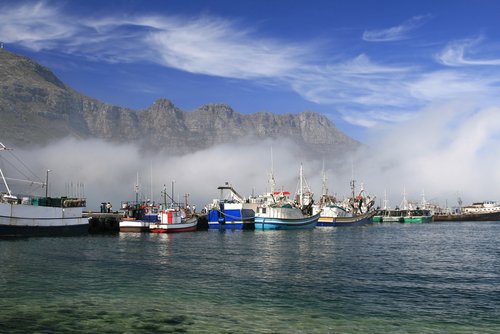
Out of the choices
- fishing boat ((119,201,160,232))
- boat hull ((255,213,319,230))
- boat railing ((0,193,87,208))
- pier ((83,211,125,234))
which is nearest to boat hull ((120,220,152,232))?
fishing boat ((119,201,160,232))

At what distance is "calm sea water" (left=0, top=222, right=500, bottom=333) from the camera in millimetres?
26094

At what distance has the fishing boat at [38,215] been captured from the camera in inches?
3452

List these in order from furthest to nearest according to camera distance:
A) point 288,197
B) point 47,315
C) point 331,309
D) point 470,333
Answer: point 288,197 → point 331,309 → point 47,315 → point 470,333

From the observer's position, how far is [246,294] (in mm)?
35000

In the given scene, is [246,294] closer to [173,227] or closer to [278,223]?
[173,227]

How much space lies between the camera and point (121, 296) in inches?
1320

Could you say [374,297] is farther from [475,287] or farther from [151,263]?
[151,263]

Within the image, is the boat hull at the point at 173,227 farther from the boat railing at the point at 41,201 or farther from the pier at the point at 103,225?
the boat railing at the point at 41,201

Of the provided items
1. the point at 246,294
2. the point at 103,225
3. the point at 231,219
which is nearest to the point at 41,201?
the point at 103,225

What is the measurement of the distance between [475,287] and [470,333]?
624 inches

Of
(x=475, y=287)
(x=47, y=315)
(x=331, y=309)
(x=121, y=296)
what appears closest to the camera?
(x=47, y=315)

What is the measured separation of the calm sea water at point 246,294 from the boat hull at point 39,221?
3112cm

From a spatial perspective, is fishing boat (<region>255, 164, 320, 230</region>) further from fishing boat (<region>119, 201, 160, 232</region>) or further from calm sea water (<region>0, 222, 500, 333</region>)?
calm sea water (<region>0, 222, 500, 333</region>)

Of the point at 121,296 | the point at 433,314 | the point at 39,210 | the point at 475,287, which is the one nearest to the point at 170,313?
the point at 121,296
